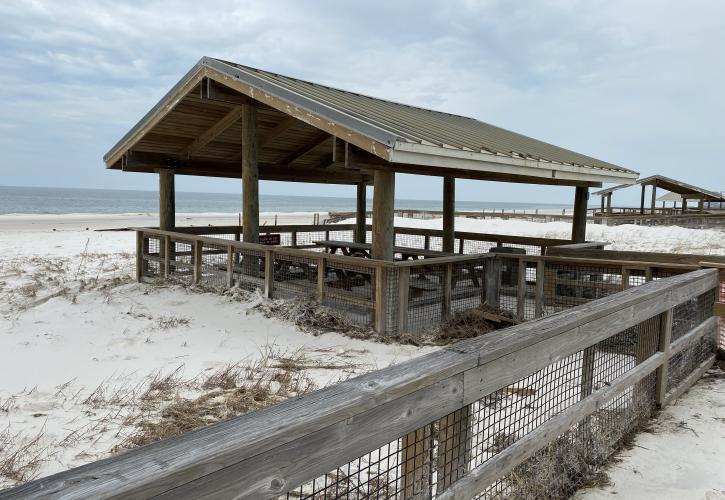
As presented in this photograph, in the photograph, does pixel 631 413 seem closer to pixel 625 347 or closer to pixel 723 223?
pixel 625 347

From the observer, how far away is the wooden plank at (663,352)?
171 inches

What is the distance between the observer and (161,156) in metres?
11.9

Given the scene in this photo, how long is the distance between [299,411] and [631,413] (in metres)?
3.27

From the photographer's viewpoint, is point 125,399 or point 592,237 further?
point 592,237

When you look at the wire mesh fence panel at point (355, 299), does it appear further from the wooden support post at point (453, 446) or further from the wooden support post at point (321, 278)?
the wooden support post at point (453, 446)

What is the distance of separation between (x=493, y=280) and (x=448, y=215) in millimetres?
Answer: 3671

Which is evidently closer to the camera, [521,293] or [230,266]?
[521,293]

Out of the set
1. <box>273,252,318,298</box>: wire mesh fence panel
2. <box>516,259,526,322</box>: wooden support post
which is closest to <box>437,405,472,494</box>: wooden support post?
<box>516,259,526,322</box>: wooden support post

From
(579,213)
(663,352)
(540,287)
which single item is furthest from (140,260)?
(663,352)

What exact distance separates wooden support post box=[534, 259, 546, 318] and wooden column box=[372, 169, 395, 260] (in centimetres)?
210

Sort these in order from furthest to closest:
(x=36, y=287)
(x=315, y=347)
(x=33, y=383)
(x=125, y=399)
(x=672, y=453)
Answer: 1. (x=36, y=287)
2. (x=315, y=347)
3. (x=33, y=383)
4. (x=125, y=399)
5. (x=672, y=453)

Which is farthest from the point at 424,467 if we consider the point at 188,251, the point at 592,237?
the point at 592,237

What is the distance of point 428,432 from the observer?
2566 mm

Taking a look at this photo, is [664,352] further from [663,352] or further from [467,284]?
[467,284]
